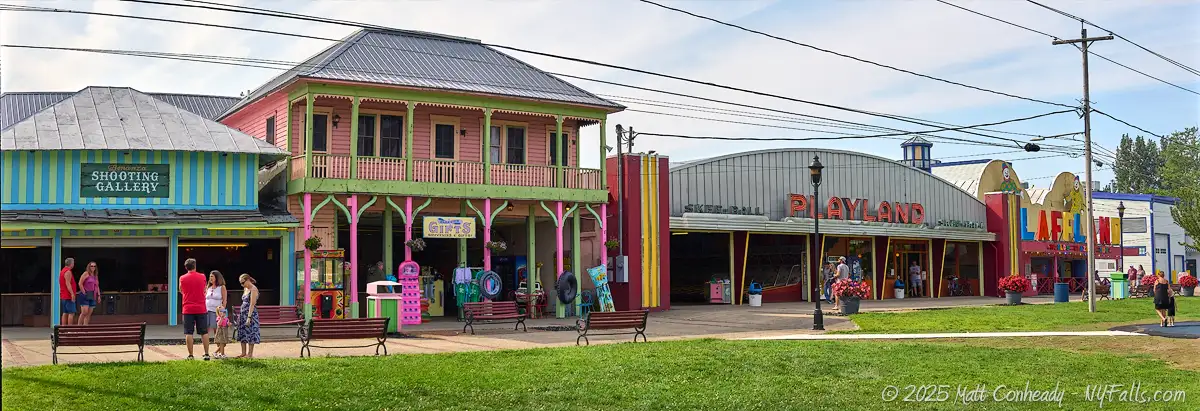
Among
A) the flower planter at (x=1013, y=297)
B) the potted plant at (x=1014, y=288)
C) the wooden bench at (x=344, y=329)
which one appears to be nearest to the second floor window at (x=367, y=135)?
the wooden bench at (x=344, y=329)

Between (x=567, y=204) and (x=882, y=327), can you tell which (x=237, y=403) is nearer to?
(x=882, y=327)

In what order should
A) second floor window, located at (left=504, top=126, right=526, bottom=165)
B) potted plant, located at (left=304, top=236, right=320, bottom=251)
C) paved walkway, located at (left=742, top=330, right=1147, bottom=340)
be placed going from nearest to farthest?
paved walkway, located at (left=742, top=330, right=1147, bottom=340) < potted plant, located at (left=304, top=236, right=320, bottom=251) < second floor window, located at (left=504, top=126, right=526, bottom=165)

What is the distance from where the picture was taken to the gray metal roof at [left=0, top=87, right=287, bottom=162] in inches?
899

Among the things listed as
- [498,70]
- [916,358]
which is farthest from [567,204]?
[916,358]

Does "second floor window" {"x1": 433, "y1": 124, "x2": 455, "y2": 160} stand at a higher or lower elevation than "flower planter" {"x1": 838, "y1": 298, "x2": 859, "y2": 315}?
higher

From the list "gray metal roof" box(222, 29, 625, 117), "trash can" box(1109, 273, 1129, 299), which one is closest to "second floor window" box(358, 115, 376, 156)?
"gray metal roof" box(222, 29, 625, 117)

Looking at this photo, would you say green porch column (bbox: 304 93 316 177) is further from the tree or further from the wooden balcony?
the tree

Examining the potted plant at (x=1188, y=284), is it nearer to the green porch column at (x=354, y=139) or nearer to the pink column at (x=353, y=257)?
the pink column at (x=353, y=257)

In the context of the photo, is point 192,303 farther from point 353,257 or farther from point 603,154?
point 603,154

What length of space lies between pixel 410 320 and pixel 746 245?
13.2 meters

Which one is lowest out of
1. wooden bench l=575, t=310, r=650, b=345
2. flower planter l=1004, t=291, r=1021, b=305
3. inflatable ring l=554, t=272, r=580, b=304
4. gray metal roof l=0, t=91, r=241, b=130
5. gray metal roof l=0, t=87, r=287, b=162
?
flower planter l=1004, t=291, r=1021, b=305

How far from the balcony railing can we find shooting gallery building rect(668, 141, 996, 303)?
452 cm

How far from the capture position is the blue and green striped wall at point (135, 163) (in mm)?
22219

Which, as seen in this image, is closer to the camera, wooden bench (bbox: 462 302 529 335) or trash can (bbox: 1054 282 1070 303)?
wooden bench (bbox: 462 302 529 335)
